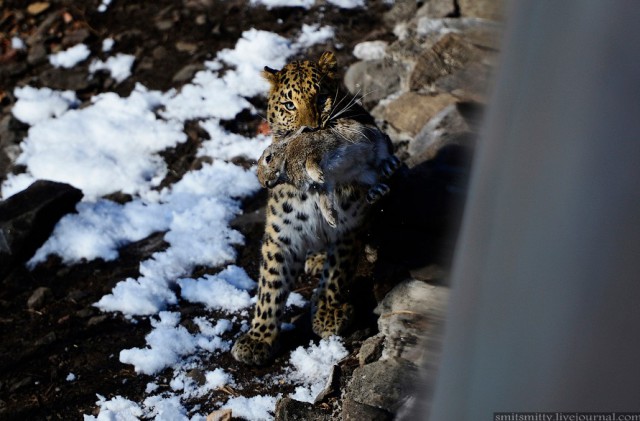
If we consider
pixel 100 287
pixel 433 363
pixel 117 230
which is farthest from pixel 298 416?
pixel 433 363

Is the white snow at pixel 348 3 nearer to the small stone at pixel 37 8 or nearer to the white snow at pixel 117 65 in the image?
the white snow at pixel 117 65

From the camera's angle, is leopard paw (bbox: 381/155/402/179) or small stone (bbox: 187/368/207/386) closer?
leopard paw (bbox: 381/155/402/179)

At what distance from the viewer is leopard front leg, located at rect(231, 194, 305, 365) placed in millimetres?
4297

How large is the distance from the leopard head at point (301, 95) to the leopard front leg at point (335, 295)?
0.66 m

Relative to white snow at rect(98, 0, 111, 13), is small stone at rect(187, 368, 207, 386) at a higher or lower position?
lower

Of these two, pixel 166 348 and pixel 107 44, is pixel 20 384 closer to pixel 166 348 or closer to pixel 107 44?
pixel 166 348

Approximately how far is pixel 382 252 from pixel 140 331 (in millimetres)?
1461

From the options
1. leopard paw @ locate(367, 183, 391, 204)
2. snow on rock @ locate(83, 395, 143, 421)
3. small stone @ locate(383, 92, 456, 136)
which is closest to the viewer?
leopard paw @ locate(367, 183, 391, 204)

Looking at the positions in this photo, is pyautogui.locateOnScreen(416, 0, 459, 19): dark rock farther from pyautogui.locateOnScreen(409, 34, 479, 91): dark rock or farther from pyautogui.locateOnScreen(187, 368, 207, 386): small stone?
pyautogui.locateOnScreen(187, 368, 207, 386): small stone

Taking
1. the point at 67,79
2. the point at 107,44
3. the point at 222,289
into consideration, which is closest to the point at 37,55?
the point at 67,79

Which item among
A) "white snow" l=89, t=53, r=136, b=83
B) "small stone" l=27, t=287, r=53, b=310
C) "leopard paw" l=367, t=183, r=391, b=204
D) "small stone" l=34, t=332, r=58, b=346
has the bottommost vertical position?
"small stone" l=34, t=332, r=58, b=346

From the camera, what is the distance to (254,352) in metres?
4.43

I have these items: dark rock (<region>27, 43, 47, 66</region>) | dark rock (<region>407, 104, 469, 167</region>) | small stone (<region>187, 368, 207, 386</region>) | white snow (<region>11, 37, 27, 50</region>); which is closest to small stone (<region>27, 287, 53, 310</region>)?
small stone (<region>187, 368, 207, 386</region>)

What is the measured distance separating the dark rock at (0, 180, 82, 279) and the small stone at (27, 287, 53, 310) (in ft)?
1.23
